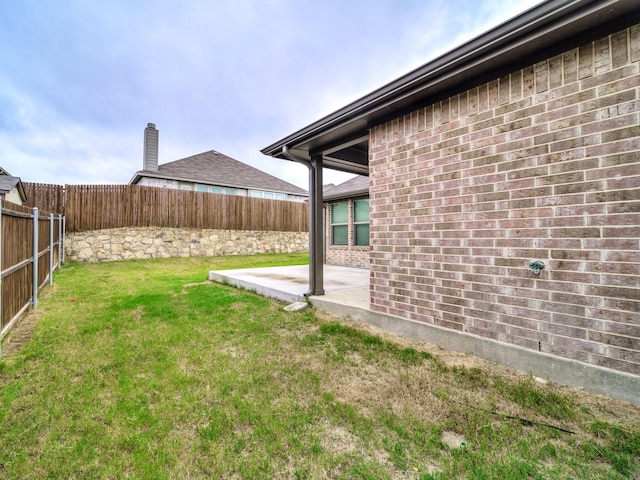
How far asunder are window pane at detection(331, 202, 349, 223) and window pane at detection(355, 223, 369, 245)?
22.9 inches

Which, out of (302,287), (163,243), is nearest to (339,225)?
(302,287)

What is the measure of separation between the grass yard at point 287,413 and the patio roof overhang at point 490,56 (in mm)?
2824

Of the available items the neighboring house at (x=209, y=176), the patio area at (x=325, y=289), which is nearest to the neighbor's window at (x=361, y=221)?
the patio area at (x=325, y=289)

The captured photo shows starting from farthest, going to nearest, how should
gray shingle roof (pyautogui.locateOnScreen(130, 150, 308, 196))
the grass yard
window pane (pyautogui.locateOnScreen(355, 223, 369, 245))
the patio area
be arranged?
gray shingle roof (pyautogui.locateOnScreen(130, 150, 308, 196)), window pane (pyautogui.locateOnScreen(355, 223, 369, 245)), the patio area, the grass yard

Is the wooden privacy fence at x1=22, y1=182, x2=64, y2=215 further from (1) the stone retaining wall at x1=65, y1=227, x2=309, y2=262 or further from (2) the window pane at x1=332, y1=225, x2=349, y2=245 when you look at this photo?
(2) the window pane at x1=332, y1=225, x2=349, y2=245

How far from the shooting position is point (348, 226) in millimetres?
9680

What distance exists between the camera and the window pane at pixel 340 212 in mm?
9773

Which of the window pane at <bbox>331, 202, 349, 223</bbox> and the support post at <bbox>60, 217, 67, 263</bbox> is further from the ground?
the window pane at <bbox>331, 202, 349, 223</bbox>

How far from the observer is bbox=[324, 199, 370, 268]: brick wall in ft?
30.4

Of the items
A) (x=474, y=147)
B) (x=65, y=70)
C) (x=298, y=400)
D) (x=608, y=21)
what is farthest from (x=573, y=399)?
(x=65, y=70)

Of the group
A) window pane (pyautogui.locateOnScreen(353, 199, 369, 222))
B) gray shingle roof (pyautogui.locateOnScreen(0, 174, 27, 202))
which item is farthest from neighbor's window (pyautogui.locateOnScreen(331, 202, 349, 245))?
gray shingle roof (pyautogui.locateOnScreen(0, 174, 27, 202))

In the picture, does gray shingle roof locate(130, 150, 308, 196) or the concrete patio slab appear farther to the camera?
gray shingle roof locate(130, 150, 308, 196)

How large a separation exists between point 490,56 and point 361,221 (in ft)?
22.4

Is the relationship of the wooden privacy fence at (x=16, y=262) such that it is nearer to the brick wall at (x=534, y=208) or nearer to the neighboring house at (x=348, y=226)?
the brick wall at (x=534, y=208)
